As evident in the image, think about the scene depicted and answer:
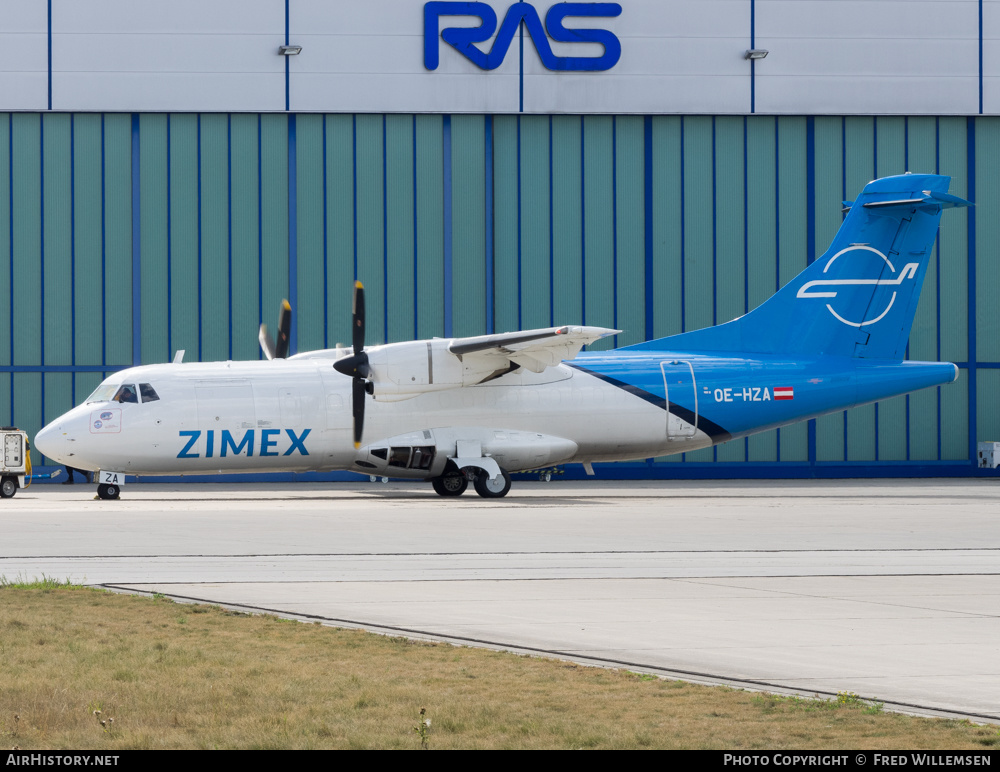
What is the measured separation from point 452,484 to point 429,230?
15100 mm

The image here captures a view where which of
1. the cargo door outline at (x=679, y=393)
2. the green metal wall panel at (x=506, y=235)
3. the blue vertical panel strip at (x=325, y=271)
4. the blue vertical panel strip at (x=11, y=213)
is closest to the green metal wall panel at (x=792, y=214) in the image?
the green metal wall panel at (x=506, y=235)

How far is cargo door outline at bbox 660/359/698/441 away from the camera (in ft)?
107

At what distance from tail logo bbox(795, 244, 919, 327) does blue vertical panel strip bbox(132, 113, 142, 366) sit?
22.9 metres

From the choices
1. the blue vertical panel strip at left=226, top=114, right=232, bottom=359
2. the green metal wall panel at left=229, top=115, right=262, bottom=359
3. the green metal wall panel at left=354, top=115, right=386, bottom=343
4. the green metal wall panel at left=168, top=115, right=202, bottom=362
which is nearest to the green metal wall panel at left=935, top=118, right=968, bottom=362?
the green metal wall panel at left=354, top=115, right=386, bottom=343

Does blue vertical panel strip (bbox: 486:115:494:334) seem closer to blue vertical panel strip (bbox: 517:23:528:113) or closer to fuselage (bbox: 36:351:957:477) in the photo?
blue vertical panel strip (bbox: 517:23:528:113)

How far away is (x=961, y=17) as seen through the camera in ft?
151

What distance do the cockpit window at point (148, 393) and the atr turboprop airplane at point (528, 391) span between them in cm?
4

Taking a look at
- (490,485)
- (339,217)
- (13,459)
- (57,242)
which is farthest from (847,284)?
(57,242)

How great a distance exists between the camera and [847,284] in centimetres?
3441

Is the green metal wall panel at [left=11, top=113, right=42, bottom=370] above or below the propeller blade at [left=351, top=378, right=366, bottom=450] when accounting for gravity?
above

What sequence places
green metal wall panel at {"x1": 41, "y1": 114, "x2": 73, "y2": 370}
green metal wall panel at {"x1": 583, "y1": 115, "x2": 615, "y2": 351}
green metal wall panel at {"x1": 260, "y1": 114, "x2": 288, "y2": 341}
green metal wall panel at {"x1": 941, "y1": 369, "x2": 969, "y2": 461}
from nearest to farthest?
green metal wall panel at {"x1": 41, "y1": 114, "x2": 73, "y2": 370} → green metal wall panel at {"x1": 260, "y1": 114, "x2": 288, "y2": 341} → green metal wall panel at {"x1": 583, "y1": 115, "x2": 615, "y2": 351} → green metal wall panel at {"x1": 941, "y1": 369, "x2": 969, "y2": 461}

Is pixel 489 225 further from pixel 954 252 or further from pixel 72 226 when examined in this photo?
pixel 954 252
